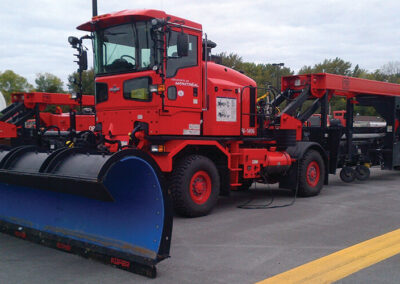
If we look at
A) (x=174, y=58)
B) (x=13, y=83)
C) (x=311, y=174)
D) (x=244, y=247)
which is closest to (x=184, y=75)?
(x=174, y=58)

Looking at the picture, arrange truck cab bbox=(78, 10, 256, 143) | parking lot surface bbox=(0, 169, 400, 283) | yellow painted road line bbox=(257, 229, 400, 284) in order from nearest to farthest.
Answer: yellow painted road line bbox=(257, 229, 400, 284)
parking lot surface bbox=(0, 169, 400, 283)
truck cab bbox=(78, 10, 256, 143)

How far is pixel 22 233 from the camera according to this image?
5.80 m

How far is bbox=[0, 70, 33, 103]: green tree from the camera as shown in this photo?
70250 mm

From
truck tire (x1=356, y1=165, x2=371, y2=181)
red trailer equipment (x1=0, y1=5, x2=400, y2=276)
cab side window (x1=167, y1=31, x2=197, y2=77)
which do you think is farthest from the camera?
truck tire (x1=356, y1=165, x2=371, y2=181)

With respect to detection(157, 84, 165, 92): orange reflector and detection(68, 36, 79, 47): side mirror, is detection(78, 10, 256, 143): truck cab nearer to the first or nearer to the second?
detection(157, 84, 165, 92): orange reflector

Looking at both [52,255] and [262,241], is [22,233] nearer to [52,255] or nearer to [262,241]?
[52,255]

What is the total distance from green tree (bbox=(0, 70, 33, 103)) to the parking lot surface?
6983 cm

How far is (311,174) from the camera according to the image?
9.98 m

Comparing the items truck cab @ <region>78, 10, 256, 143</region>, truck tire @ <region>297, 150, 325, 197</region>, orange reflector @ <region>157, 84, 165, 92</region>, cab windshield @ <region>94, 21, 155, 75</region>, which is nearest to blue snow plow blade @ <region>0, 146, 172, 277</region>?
truck cab @ <region>78, 10, 256, 143</region>

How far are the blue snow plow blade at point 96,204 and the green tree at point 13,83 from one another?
7040cm

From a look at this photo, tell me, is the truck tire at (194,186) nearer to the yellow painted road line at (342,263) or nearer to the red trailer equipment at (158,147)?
the red trailer equipment at (158,147)

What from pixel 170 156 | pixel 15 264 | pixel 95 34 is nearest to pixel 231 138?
pixel 170 156

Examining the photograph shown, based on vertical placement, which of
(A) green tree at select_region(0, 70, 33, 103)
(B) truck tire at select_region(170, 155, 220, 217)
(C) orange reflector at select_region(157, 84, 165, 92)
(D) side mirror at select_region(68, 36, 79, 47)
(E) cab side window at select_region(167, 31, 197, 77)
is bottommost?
(B) truck tire at select_region(170, 155, 220, 217)

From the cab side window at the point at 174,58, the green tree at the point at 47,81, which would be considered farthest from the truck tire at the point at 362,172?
the green tree at the point at 47,81
